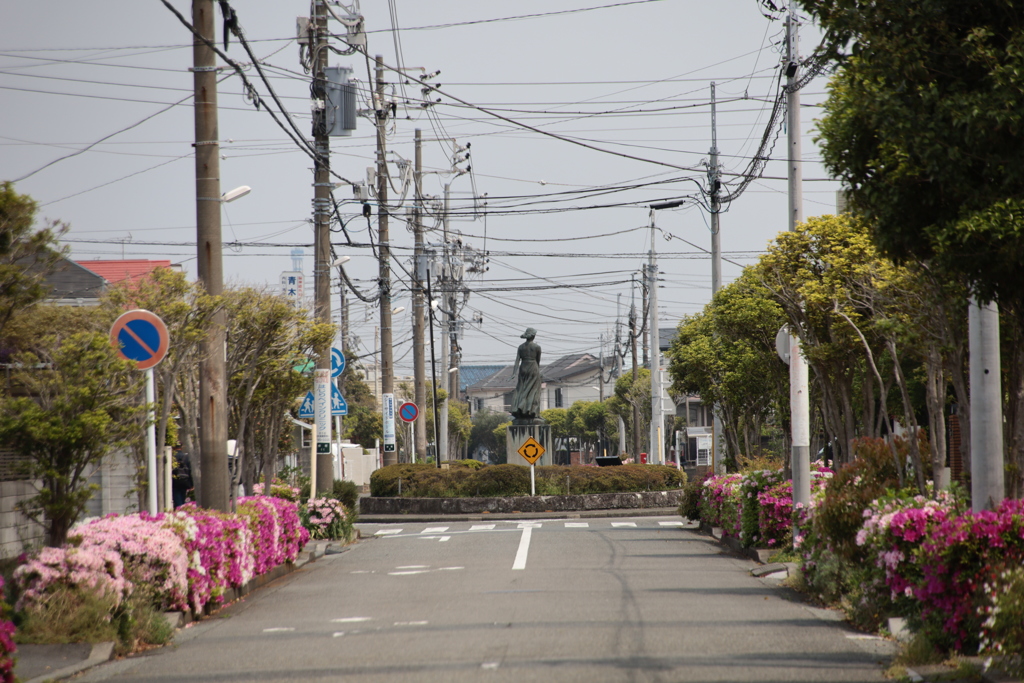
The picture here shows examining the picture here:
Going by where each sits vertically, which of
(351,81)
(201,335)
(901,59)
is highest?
(351,81)

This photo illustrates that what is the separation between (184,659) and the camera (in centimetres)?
909

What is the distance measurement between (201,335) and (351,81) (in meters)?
9.77

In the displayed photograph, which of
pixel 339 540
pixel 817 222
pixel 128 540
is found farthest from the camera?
pixel 339 540

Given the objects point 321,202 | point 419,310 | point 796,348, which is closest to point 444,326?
point 419,310

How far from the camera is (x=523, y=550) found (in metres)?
18.8

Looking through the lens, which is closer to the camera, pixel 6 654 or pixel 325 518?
pixel 6 654

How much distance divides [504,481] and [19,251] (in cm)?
1981

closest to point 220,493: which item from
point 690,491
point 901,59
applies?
point 901,59

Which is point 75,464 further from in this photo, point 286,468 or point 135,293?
point 286,468

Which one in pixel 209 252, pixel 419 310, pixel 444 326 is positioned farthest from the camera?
pixel 444 326

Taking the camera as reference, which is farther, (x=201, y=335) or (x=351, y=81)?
(x=351, y=81)

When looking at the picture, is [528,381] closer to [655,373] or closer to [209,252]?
[655,373]

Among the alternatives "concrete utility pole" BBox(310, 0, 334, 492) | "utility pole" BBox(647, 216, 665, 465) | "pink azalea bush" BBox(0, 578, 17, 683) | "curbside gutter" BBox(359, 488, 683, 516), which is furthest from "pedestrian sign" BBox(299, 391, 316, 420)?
"utility pole" BBox(647, 216, 665, 465)

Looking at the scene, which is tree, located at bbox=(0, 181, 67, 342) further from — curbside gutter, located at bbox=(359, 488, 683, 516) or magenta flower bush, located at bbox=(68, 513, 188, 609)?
curbside gutter, located at bbox=(359, 488, 683, 516)
